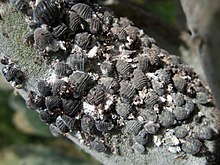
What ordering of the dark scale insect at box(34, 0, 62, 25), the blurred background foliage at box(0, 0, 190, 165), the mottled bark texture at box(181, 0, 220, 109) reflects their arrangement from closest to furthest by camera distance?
the mottled bark texture at box(181, 0, 220, 109) → the dark scale insect at box(34, 0, 62, 25) → the blurred background foliage at box(0, 0, 190, 165)

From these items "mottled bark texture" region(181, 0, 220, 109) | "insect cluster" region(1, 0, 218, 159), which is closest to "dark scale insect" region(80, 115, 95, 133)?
"insect cluster" region(1, 0, 218, 159)

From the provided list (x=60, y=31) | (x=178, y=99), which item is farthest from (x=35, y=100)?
(x=178, y=99)

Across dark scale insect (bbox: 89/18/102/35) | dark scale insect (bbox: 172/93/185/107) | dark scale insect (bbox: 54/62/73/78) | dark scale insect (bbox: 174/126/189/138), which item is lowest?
dark scale insect (bbox: 174/126/189/138)

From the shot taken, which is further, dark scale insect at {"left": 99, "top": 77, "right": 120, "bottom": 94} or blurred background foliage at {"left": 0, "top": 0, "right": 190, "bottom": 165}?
blurred background foliage at {"left": 0, "top": 0, "right": 190, "bottom": 165}

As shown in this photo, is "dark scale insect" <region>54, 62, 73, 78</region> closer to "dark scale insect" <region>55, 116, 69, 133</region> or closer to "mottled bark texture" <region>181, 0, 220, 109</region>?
"dark scale insect" <region>55, 116, 69, 133</region>

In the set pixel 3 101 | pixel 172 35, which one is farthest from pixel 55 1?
pixel 3 101

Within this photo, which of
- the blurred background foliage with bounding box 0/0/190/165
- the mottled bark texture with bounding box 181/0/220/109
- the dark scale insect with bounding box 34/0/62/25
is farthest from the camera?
the blurred background foliage with bounding box 0/0/190/165

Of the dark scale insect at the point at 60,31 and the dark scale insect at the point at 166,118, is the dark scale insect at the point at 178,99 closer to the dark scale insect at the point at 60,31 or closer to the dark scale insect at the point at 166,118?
the dark scale insect at the point at 166,118

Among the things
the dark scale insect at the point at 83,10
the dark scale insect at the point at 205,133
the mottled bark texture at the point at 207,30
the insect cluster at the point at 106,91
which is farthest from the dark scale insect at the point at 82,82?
the mottled bark texture at the point at 207,30
